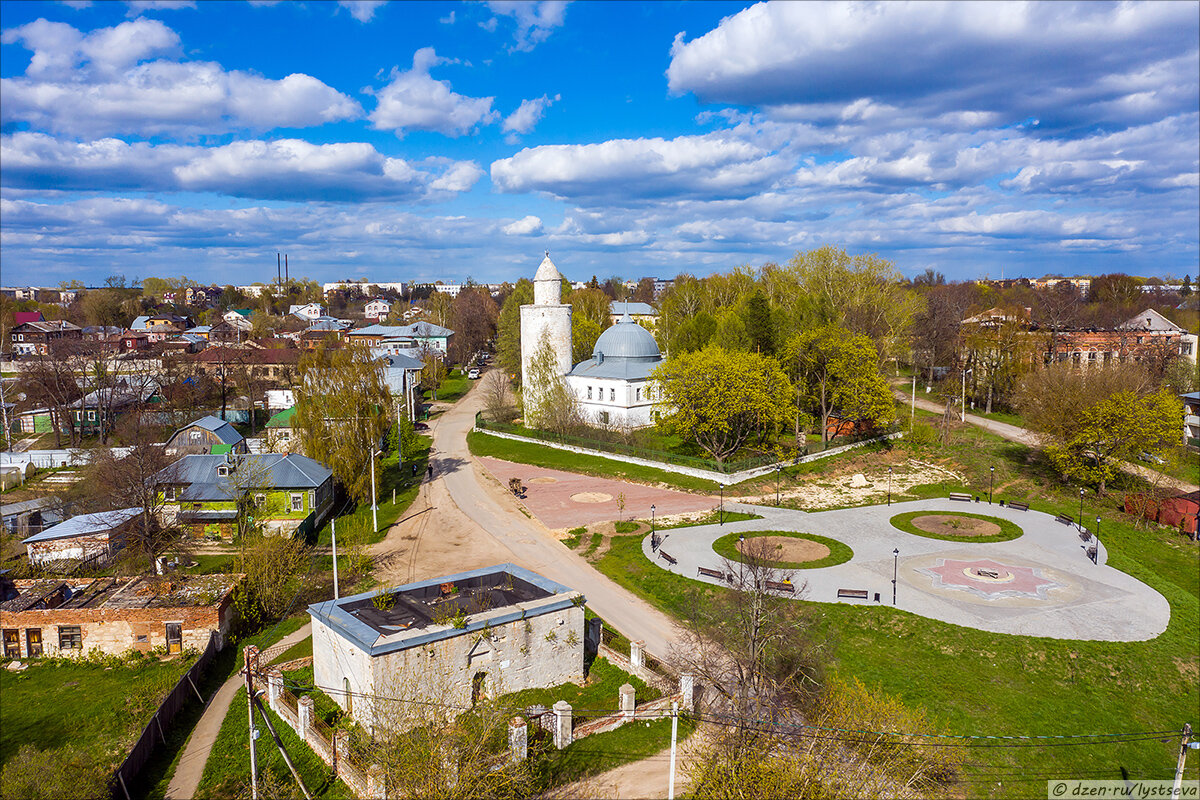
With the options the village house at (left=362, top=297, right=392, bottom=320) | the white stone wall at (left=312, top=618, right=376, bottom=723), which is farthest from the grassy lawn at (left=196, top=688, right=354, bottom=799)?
the village house at (left=362, top=297, right=392, bottom=320)

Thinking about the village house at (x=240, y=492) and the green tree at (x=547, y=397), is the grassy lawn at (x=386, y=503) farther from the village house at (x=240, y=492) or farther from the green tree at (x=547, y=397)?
the green tree at (x=547, y=397)

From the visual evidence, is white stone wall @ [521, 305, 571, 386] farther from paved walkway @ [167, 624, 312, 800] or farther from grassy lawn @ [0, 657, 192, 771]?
paved walkway @ [167, 624, 312, 800]

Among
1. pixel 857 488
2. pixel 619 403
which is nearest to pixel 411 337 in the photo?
pixel 619 403

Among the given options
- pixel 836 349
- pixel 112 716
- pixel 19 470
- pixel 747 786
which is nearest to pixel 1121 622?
pixel 747 786

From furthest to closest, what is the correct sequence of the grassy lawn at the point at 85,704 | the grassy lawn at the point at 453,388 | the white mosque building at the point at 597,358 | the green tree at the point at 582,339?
the grassy lawn at the point at 453,388 → the green tree at the point at 582,339 → the white mosque building at the point at 597,358 → the grassy lawn at the point at 85,704

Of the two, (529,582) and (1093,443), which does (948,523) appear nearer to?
(1093,443)

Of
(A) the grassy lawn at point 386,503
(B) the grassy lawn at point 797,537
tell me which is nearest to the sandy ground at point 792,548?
(B) the grassy lawn at point 797,537
